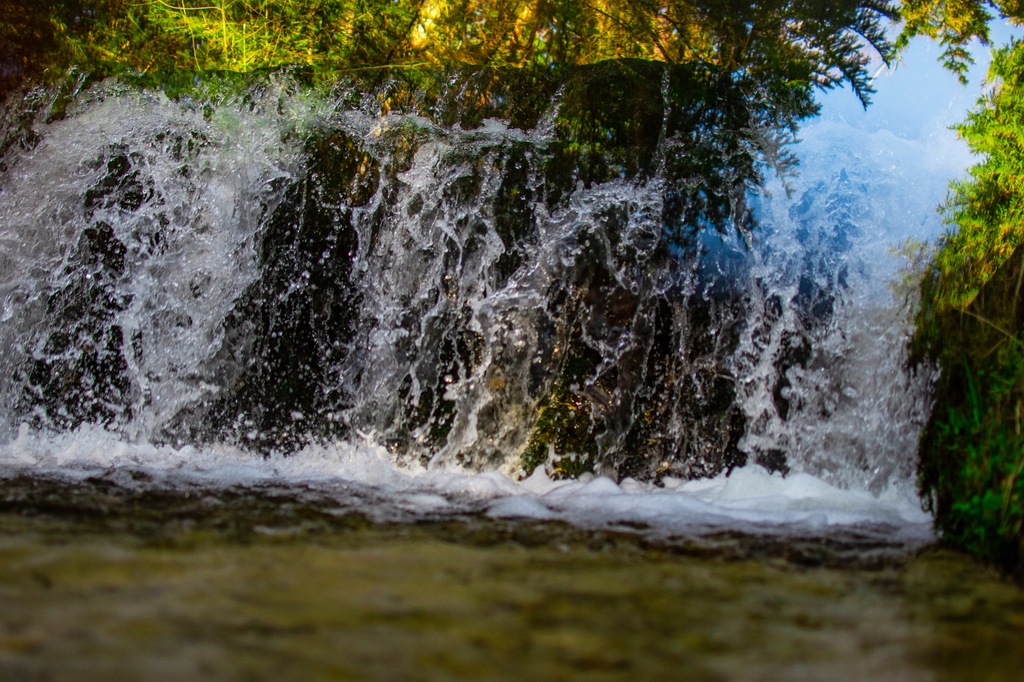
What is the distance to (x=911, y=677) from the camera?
1298 mm

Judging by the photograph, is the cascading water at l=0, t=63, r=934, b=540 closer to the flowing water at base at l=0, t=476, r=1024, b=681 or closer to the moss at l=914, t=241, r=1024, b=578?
the moss at l=914, t=241, r=1024, b=578

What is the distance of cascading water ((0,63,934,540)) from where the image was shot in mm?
4324

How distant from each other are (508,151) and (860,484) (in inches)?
105

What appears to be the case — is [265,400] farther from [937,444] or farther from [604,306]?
[937,444]

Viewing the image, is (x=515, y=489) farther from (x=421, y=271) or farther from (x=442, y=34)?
(x=442, y=34)

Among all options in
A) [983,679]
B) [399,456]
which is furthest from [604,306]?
[983,679]

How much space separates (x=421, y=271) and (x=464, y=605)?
3.23m

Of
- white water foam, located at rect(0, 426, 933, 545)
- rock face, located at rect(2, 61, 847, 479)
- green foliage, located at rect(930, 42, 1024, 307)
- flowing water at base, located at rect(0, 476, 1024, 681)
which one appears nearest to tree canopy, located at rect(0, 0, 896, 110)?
rock face, located at rect(2, 61, 847, 479)

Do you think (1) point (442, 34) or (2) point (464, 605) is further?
(1) point (442, 34)

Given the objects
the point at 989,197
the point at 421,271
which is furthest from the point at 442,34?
the point at 989,197

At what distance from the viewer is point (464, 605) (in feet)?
5.09

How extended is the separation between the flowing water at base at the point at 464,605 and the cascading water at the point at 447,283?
1932 millimetres

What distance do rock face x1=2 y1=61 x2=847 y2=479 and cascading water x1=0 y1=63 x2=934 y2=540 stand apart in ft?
0.04

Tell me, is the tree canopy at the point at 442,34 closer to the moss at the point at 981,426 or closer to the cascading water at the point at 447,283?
the cascading water at the point at 447,283
